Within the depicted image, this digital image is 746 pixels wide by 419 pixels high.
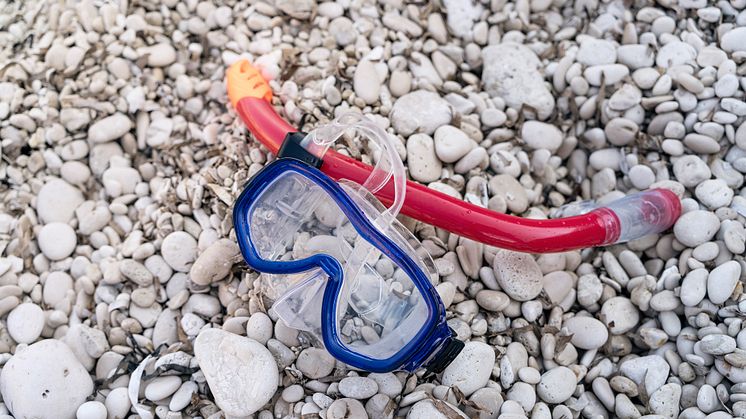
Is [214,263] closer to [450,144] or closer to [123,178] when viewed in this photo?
[123,178]

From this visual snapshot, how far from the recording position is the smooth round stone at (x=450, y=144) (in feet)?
6.74

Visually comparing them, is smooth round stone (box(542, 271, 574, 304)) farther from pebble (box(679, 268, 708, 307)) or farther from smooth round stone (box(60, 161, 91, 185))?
smooth round stone (box(60, 161, 91, 185))

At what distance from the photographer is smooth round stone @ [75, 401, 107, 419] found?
→ 175cm

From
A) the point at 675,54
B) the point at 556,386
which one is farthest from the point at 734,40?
the point at 556,386

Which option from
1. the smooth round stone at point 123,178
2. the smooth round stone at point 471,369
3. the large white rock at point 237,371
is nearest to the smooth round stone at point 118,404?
the large white rock at point 237,371

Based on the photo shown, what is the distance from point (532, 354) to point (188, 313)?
95 cm

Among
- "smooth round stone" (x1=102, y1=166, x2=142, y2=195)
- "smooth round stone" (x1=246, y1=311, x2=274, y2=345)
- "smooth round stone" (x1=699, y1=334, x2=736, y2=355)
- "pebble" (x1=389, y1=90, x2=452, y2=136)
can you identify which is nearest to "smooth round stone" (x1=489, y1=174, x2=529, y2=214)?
"pebble" (x1=389, y1=90, x2=452, y2=136)

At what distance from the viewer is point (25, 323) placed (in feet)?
6.36

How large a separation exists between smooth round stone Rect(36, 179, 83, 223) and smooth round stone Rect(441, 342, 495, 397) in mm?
1250

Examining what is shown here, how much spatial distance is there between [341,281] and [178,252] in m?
0.58

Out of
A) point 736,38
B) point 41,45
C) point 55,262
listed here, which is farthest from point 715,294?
point 41,45

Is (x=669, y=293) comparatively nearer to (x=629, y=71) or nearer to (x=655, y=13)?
(x=629, y=71)

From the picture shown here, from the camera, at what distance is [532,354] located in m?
1.89

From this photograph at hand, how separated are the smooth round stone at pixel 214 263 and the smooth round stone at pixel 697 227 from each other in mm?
1245
